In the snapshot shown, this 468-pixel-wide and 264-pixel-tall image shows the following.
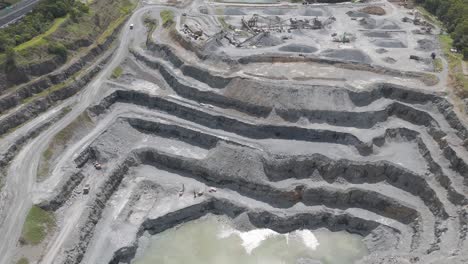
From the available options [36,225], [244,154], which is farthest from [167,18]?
[36,225]

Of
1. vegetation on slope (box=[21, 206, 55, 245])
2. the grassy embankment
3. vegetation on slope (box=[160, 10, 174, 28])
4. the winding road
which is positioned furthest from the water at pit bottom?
vegetation on slope (box=[160, 10, 174, 28])

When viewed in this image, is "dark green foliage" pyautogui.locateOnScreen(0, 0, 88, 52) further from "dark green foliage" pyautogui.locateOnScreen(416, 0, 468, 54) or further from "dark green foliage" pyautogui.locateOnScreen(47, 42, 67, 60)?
"dark green foliage" pyautogui.locateOnScreen(416, 0, 468, 54)

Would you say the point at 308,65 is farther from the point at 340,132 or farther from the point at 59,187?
the point at 59,187

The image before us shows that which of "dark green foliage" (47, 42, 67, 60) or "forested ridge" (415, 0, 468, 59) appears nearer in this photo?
"dark green foliage" (47, 42, 67, 60)

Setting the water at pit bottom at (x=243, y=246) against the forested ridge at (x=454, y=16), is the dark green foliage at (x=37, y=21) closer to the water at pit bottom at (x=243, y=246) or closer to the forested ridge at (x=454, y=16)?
the water at pit bottom at (x=243, y=246)

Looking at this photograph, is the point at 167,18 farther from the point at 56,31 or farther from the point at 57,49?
the point at 57,49

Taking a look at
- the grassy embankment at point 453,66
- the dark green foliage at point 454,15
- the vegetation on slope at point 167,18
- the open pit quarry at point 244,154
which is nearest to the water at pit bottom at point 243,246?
the open pit quarry at point 244,154

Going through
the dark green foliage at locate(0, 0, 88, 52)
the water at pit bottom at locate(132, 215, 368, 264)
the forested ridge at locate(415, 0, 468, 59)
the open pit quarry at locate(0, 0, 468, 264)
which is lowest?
the water at pit bottom at locate(132, 215, 368, 264)

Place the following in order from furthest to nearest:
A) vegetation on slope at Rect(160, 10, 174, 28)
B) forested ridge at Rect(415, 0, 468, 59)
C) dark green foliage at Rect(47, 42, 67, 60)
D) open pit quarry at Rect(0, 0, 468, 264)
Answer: vegetation on slope at Rect(160, 10, 174, 28) → forested ridge at Rect(415, 0, 468, 59) → dark green foliage at Rect(47, 42, 67, 60) → open pit quarry at Rect(0, 0, 468, 264)
